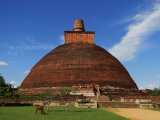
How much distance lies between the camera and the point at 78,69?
2072 inches

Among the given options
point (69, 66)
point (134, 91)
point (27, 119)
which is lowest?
point (27, 119)

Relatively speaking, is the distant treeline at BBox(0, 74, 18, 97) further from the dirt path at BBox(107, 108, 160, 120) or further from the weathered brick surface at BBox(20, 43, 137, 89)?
the dirt path at BBox(107, 108, 160, 120)

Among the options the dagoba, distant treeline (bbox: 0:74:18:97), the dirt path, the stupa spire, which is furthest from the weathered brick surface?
the dirt path

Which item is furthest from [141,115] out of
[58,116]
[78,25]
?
[78,25]

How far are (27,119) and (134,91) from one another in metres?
36.6

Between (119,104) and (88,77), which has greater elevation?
(88,77)

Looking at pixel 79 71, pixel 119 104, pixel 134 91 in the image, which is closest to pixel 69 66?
pixel 79 71

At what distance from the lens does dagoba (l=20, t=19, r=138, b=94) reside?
51438 mm

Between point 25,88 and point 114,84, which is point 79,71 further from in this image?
point 25,88

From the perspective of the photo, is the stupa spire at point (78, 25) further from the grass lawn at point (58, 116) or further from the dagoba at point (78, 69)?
the grass lawn at point (58, 116)

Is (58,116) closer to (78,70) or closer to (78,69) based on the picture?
(78,70)

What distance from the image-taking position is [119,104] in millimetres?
36781

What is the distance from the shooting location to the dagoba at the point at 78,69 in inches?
2025

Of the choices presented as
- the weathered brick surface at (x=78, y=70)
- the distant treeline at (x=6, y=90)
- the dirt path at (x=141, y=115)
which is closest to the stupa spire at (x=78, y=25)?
the weathered brick surface at (x=78, y=70)
